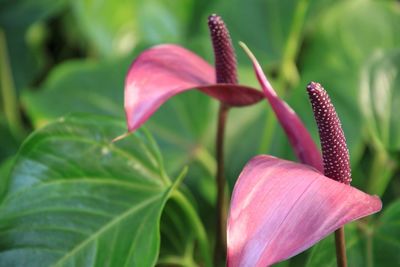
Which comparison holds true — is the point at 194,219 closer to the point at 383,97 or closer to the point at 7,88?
the point at 383,97

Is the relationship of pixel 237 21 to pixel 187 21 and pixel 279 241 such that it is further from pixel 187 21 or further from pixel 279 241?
pixel 279 241

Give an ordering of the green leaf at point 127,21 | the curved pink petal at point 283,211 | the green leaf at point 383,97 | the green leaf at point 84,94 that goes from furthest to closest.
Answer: the green leaf at point 127,21 → the green leaf at point 84,94 → the green leaf at point 383,97 → the curved pink petal at point 283,211

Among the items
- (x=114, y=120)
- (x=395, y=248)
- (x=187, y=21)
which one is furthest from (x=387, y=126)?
(x=187, y=21)

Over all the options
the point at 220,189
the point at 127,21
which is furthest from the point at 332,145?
the point at 127,21

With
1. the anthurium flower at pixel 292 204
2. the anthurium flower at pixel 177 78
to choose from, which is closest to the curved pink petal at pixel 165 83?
the anthurium flower at pixel 177 78

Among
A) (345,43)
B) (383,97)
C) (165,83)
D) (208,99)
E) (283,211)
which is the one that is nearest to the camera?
(283,211)

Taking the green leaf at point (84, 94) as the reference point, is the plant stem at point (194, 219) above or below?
below

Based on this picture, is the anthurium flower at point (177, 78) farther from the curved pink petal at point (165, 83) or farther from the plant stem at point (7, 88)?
the plant stem at point (7, 88)
